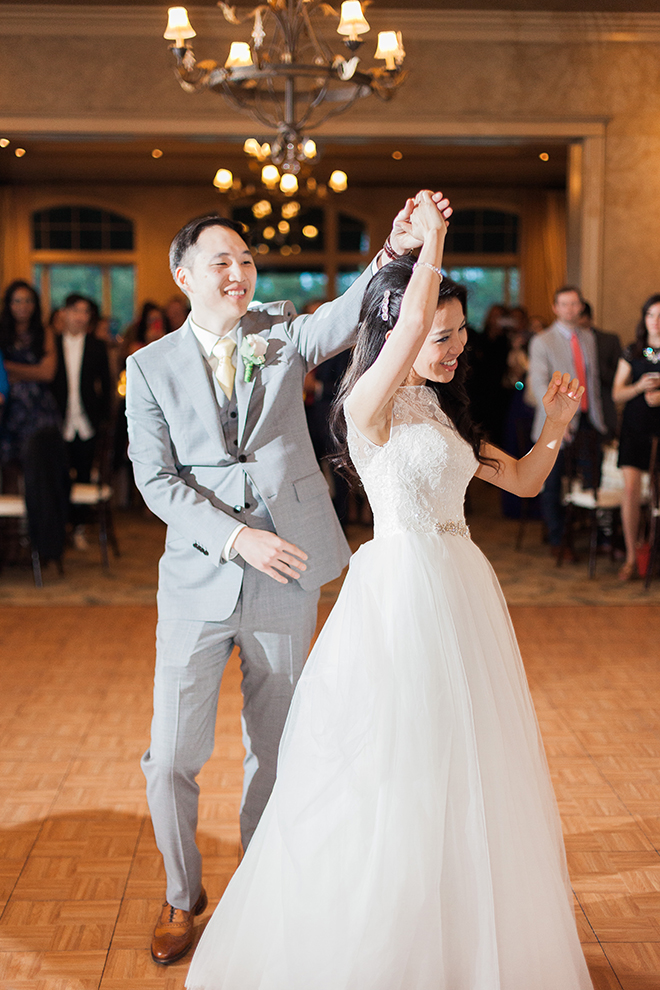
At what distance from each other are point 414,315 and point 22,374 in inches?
191

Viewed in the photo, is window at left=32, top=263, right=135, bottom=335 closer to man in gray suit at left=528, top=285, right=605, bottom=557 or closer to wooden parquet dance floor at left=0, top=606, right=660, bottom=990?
man in gray suit at left=528, top=285, right=605, bottom=557

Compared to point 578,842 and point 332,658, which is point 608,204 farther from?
point 332,658

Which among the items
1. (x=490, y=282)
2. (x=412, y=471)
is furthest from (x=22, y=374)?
(x=490, y=282)

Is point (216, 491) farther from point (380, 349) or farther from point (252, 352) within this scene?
point (380, 349)

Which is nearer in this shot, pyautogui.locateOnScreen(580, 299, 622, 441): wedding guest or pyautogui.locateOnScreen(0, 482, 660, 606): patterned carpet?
pyautogui.locateOnScreen(0, 482, 660, 606): patterned carpet

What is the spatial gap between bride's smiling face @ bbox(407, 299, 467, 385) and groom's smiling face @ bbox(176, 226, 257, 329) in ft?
1.30

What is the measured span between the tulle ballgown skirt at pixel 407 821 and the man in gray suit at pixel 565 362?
4.47m

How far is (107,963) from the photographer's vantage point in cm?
209

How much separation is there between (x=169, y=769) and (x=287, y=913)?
1.36 feet

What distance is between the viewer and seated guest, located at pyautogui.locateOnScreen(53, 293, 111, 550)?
6598 mm

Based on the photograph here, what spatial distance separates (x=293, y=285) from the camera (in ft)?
46.2

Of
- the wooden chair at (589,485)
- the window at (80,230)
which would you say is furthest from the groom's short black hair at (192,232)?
the window at (80,230)

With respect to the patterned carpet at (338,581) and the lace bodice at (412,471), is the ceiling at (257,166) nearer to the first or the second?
the patterned carpet at (338,581)

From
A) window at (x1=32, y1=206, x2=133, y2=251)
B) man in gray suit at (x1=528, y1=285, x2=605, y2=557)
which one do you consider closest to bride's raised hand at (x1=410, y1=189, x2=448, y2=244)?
man in gray suit at (x1=528, y1=285, x2=605, y2=557)
